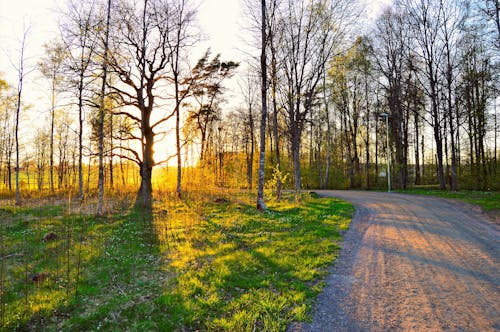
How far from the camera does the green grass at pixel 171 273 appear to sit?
4.53 m

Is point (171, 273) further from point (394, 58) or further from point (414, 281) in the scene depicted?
point (394, 58)

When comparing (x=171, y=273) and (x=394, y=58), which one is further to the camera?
(x=394, y=58)

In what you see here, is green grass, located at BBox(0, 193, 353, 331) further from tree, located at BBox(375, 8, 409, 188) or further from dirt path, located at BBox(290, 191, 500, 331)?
tree, located at BBox(375, 8, 409, 188)

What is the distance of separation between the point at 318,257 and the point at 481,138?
27.1 metres

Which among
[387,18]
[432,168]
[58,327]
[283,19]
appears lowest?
[58,327]

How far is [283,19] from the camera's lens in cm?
1733

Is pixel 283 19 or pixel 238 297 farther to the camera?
pixel 283 19

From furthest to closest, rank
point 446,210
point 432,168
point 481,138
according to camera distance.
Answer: point 432,168 → point 481,138 → point 446,210

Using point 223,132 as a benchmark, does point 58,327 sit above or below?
below

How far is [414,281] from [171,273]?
5.21 meters

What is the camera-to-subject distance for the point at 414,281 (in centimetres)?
536

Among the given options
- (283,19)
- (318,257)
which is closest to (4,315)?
(318,257)

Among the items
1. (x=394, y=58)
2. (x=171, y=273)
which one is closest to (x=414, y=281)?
(x=171, y=273)

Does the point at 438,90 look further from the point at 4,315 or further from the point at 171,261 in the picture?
the point at 4,315
